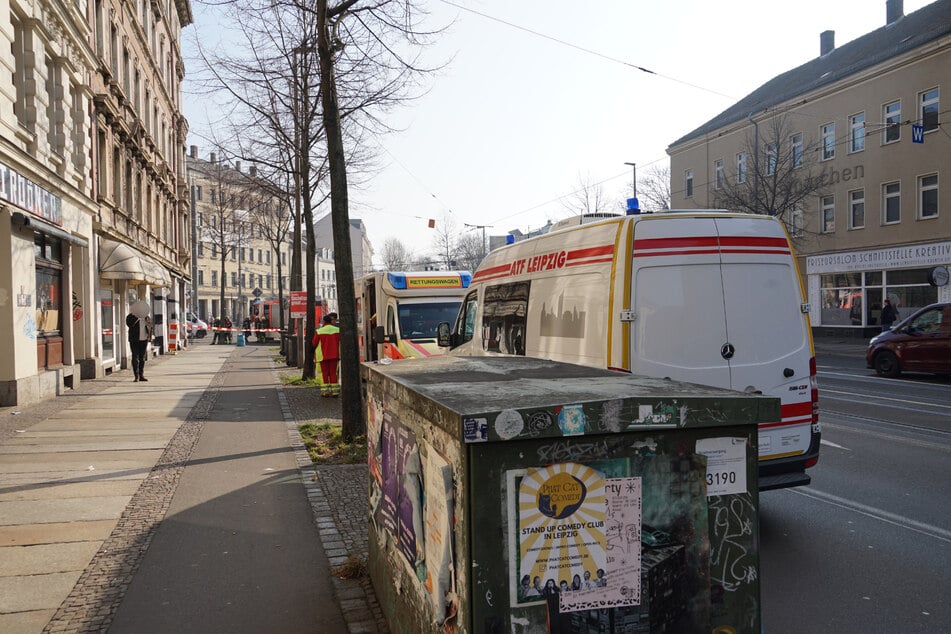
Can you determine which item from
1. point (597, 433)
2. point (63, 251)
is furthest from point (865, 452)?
point (63, 251)

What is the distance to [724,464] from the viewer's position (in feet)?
9.08

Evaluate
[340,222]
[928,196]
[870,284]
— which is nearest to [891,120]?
[928,196]

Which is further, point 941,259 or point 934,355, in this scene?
point 941,259

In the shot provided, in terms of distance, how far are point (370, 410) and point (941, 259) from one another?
1172 inches

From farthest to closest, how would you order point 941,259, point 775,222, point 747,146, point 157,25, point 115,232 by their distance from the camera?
point 747,146
point 157,25
point 941,259
point 115,232
point 775,222

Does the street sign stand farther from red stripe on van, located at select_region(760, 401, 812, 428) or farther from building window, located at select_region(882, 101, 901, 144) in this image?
building window, located at select_region(882, 101, 901, 144)

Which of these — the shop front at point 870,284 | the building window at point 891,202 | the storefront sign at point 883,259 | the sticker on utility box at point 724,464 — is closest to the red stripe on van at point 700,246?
the sticker on utility box at point 724,464

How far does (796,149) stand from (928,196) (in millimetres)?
7331

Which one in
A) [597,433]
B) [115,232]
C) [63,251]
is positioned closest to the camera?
[597,433]

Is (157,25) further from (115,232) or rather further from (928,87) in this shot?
(928,87)

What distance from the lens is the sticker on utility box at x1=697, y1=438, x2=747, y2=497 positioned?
275 cm

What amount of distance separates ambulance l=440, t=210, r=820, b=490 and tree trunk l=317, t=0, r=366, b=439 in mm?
4352

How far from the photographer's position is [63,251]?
667 inches

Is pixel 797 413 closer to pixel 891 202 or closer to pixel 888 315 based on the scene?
pixel 888 315
